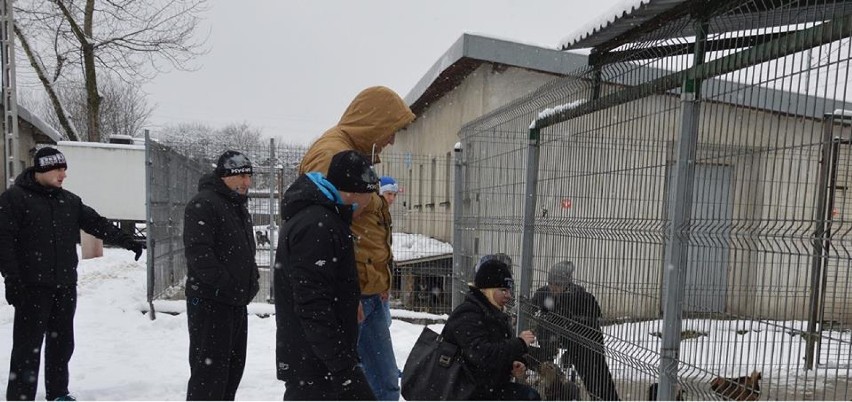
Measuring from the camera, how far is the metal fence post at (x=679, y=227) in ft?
8.93

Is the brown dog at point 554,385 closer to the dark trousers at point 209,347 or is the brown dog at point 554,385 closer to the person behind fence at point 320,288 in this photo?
the person behind fence at point 320,288

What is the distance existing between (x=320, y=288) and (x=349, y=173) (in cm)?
58

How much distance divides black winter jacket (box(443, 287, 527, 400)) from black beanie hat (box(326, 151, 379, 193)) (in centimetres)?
114

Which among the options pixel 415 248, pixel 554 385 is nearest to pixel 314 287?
pixel 554 385

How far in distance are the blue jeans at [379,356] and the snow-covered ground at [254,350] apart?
1.37m

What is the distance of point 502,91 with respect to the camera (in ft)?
34.6

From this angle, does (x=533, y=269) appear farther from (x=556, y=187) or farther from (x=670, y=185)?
(x=670, y=185)

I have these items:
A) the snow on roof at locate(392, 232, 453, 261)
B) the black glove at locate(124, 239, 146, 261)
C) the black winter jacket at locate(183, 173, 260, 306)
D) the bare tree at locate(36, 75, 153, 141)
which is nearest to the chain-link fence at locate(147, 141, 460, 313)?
the snow on roof at locate(392, 232, 453, 261)

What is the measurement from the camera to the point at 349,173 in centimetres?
287

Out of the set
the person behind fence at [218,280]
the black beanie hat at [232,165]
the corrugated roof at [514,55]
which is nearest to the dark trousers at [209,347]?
the person behind fence at [218,280]

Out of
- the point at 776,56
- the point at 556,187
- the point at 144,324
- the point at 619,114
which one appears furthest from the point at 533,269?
the point at 144,324

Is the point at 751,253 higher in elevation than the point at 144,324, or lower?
higher

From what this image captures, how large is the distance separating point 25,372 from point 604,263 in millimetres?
4070

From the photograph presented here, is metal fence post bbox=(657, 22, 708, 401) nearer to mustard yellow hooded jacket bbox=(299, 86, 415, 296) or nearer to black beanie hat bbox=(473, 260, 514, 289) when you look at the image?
black beanie hat bbox=(473, 260, 514, 289)
